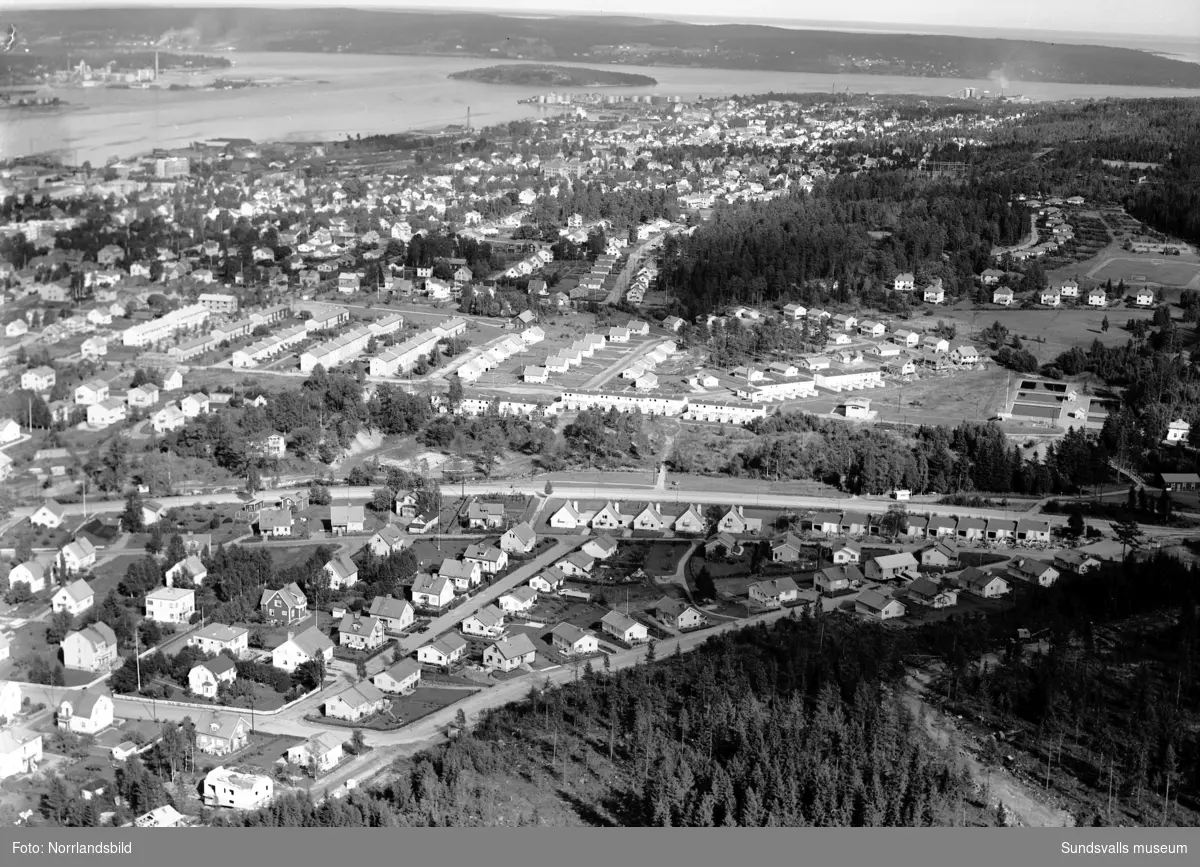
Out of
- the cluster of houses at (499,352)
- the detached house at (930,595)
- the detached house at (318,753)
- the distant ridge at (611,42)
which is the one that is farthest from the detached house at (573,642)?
the distant ridge at (611,42)

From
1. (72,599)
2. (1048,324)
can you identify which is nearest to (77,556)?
(72,599)

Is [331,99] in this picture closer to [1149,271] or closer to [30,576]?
[1149,271]

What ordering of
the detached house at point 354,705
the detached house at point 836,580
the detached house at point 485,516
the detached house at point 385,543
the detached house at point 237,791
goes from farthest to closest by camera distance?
the detached house at point 485,516 < the detached house at point 385,543 < the detached house at point 836,580 < the detached house at point 354,705 < the detached house at point 237,791

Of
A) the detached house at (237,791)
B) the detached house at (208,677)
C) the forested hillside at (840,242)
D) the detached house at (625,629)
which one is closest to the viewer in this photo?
the detached house at (237,791)

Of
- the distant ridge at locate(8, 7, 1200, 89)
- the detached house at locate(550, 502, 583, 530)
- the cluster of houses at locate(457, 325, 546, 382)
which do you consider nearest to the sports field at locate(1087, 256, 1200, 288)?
the distant ridge at locate(8, 7, 1200, 89)

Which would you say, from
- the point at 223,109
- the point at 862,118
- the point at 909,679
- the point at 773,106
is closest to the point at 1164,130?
the point at 862,118

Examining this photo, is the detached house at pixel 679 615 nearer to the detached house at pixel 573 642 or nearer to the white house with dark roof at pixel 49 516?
the detached house at pixel 573 642

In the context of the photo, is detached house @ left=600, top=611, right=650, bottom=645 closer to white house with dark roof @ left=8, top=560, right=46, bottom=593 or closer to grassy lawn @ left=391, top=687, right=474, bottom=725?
grassy lawn @ left=391, top=687, right=474, bottom=725

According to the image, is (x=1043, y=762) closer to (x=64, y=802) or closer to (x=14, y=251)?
(x=64, y=802)
